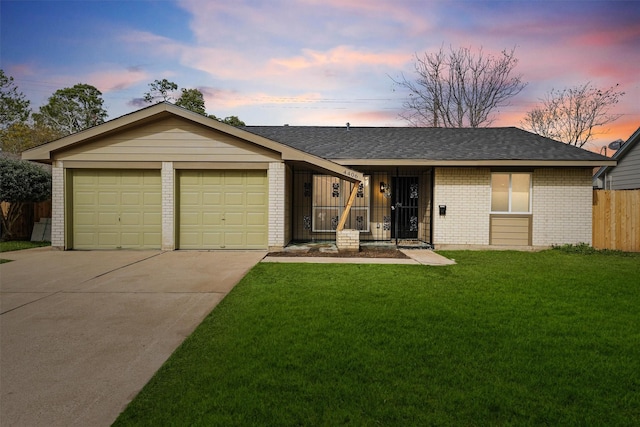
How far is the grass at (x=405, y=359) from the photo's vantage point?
238cm

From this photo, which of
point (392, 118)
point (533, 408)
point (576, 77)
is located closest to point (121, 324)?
point (533, 408)

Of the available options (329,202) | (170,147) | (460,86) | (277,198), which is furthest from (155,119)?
(460,86)

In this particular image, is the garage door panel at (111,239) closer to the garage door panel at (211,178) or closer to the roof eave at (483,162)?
the garage door panel at (211,178)

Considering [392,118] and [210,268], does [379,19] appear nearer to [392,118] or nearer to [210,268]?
[210,268]

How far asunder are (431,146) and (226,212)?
7733 mm

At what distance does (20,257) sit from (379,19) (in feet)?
45.8

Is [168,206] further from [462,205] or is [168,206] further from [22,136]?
[22,136]

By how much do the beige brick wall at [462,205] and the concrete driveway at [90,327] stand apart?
22.2ft

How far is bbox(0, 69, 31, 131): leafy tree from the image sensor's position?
29.8 meters

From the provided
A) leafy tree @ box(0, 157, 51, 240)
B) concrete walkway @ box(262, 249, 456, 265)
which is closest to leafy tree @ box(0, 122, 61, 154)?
leafy tree @ box(0, 157, 51, 240)

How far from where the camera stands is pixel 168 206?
10266mm

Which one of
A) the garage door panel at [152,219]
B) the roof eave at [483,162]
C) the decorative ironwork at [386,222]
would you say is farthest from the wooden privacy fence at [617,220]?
the garage door panel at [152,219]

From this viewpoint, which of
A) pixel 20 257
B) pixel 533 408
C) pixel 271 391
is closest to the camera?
pixel 533 408

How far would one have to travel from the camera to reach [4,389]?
2.71 m
